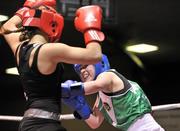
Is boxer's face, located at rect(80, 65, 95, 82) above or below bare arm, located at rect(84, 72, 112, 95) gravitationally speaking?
below

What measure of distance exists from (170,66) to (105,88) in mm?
5446

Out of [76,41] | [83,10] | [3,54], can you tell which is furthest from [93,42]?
[3,54]

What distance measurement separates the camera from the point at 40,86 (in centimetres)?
161

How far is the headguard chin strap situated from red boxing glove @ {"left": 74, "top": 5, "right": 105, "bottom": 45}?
0.28 ft

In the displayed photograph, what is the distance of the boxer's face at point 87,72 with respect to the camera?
2215 millimetres

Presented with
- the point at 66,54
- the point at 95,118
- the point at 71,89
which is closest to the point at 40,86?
the point at 66,54

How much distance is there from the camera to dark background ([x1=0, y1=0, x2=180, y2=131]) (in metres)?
5.15

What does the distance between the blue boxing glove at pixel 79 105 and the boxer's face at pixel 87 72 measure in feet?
0.55

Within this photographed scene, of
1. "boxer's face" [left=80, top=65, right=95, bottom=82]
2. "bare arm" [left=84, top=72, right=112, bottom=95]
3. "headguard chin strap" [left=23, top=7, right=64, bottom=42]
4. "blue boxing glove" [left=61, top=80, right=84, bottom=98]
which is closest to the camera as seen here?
"headguard chin strap" [left=23, top=7, right=64, bottom=42]

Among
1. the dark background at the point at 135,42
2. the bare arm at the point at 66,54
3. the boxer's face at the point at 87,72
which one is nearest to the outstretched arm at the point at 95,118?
the boxer's face at the point at 87,72

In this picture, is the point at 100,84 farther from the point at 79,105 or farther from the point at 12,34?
the point at 12,34

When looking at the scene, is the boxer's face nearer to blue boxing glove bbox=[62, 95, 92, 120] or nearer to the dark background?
blue boxing glove bbox=[62, 95, 92, 120]

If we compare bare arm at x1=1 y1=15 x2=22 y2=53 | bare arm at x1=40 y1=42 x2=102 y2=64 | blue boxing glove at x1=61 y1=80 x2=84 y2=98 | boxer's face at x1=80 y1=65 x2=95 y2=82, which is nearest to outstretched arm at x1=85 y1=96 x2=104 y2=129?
boxer's face at x1=80 y1=65 x2=95 y2=82

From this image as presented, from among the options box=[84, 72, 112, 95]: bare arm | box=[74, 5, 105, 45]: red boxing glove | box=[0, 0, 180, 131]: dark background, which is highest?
box=[74, 5, 105, 45]: red boxing glove
